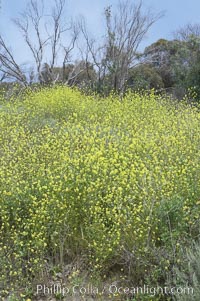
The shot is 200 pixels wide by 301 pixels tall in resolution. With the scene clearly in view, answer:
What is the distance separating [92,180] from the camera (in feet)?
12.5

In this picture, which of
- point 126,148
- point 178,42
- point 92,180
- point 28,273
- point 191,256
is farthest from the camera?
point 178,42

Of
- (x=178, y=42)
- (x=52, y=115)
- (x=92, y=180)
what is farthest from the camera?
(x=178, y=42)

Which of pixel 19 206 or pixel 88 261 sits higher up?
pixel 19 206

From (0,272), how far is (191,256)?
1.66 metres

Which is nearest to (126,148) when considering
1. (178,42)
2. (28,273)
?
(28,273)

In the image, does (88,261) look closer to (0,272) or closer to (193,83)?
(0,272)

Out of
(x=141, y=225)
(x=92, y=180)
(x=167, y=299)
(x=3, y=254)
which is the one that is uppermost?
(x=92, y=180)

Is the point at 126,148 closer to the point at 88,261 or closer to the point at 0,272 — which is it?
the point at 88,261

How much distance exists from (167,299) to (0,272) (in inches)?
57.5

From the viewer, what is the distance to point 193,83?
1557 cm

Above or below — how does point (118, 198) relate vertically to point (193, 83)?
below

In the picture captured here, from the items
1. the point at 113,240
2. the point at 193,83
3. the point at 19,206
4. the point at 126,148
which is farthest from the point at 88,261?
the point at 193,83

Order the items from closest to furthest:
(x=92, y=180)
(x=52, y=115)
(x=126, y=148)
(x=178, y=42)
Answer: (x=92, y=180), (x=126, y=148), (x=52, y=115), (x=178, y=42)

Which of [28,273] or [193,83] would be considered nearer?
[28,273]
